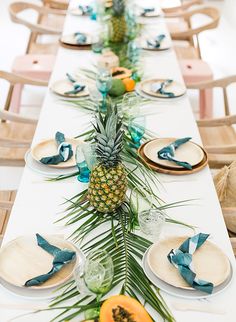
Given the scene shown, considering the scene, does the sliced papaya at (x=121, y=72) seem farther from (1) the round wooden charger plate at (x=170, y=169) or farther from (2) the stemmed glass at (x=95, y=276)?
(2) the stemmed glass at (x=95, y=276)

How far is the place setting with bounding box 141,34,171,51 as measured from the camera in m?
3.45

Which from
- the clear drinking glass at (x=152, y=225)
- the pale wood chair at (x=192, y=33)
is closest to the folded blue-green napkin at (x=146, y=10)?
the pale wood chair at (x=192, y=33)

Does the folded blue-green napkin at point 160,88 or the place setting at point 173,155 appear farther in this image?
the folded blue-green napkin at point 160,88

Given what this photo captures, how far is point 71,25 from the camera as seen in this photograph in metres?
3.89

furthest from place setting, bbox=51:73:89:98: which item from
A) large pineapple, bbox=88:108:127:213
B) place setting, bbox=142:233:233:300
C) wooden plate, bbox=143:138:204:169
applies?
place setting, bbox=142:233:233:300

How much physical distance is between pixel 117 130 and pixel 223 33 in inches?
200

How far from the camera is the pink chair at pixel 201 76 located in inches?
146

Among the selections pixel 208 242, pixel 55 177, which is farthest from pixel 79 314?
pixel 55 177

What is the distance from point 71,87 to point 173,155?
830 mm

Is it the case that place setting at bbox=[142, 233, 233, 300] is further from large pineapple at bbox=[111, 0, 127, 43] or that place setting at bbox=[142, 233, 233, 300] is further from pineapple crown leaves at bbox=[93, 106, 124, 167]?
large pineapple at bbox=[111, 0, 127, 43]

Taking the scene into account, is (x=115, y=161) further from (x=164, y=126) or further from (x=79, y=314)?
(x=164, y=126)

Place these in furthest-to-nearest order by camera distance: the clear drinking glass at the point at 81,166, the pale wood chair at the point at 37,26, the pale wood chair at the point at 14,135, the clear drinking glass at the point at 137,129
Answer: the pale wood chair at the point at 37,26 → the pale wood chair at the point at 14,135 → the clear drinking glass at the point at 137,129 → the clear drinking glass at the point at 81,166

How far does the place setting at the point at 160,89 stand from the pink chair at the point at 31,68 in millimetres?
1000

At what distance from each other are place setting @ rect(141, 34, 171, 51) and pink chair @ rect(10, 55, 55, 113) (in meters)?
0.65
